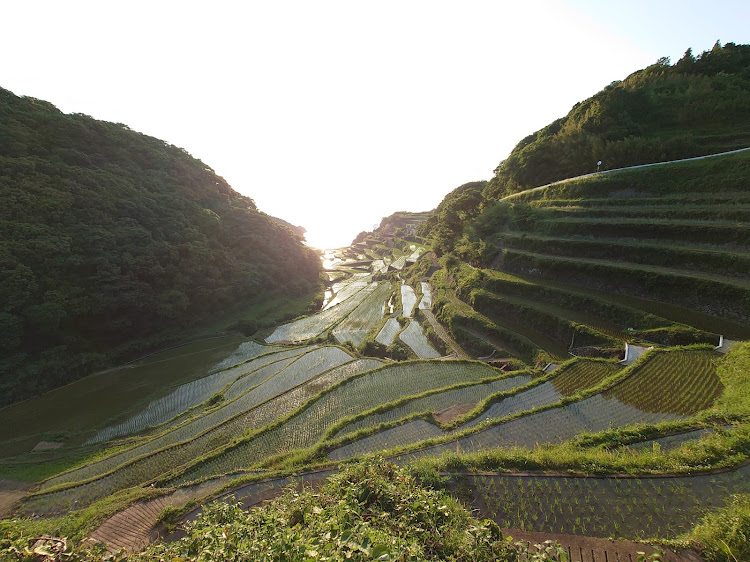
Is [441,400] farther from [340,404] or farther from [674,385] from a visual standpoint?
[674,385]

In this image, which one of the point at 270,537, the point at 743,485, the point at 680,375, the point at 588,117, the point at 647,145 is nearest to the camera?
the point at 270,537

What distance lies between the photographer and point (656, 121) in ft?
89.0

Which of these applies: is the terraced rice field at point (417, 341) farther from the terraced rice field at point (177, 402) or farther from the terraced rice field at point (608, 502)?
the terraced rice field at point (608, 502)

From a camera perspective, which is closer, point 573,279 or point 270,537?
point 270,537

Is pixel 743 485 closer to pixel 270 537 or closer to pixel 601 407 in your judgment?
pixel 601 407

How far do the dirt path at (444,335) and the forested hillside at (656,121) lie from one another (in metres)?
20.2

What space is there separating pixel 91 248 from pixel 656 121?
46.1 meters

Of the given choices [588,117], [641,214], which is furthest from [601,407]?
[588,117]

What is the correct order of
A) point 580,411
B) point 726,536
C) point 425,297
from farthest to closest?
point 425,297 → point 580,411 → point 726,536

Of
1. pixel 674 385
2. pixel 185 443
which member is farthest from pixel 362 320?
pixel 674 385

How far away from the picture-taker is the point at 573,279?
18.4 m

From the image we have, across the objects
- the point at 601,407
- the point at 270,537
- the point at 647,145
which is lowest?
the point at 601,407

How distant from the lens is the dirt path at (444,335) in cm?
1872

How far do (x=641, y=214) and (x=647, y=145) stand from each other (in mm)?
9483
